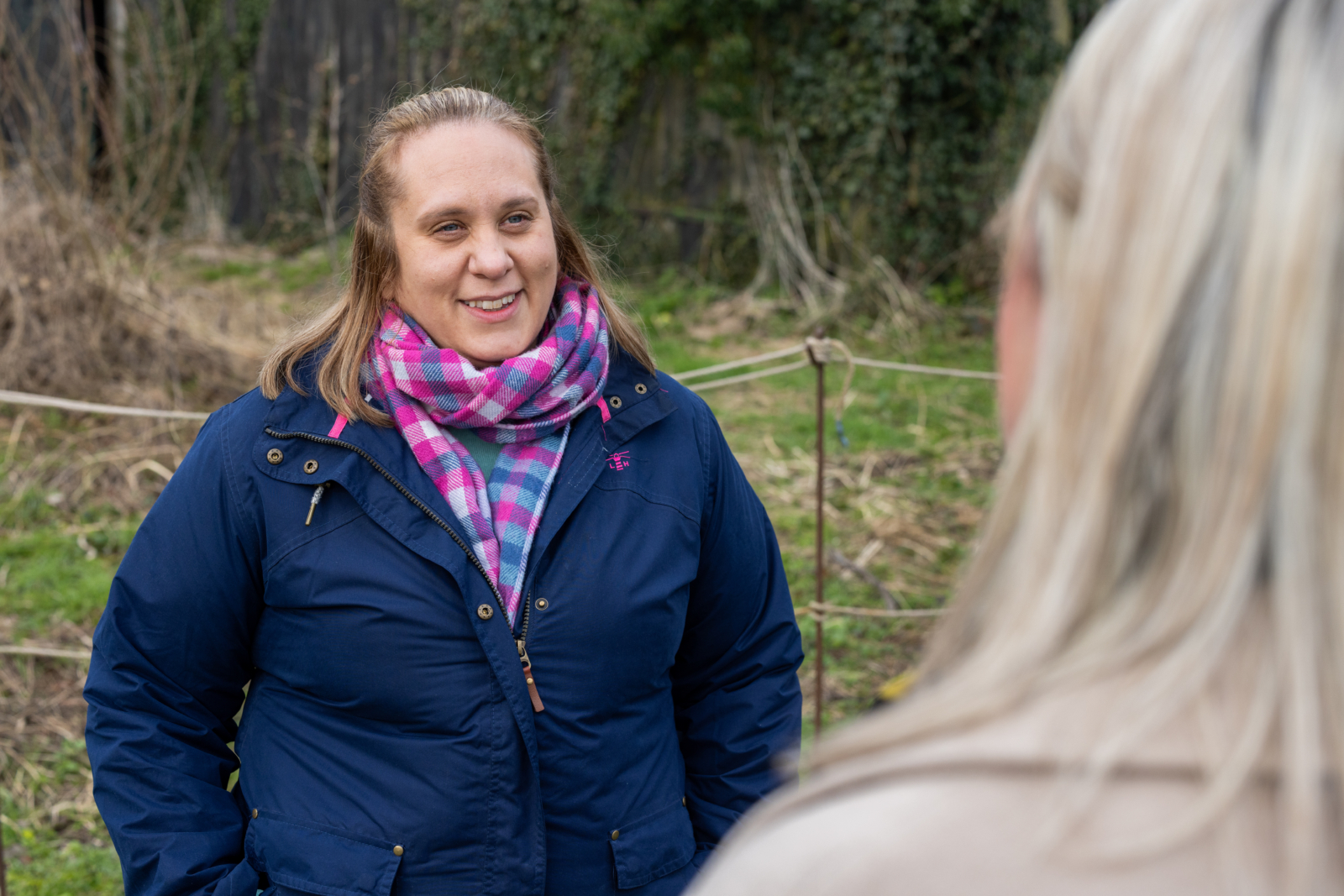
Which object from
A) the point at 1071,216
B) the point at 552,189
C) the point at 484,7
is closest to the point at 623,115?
the point at 484,7

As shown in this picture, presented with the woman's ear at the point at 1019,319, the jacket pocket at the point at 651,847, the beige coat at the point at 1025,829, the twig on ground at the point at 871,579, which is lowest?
the twig on ground at the point at 871,579

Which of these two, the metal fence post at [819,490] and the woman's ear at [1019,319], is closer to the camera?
the woman's ear at [1019,319]

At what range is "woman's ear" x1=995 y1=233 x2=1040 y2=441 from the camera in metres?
0.80

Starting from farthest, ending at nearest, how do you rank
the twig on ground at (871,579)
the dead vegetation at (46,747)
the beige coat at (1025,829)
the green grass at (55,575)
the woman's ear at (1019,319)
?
1. the twig on ground at (871,579)
2. the green grass at (55,575)
3. the dead vegetation at (46,747)
4. the woman's ear at (1019,319)
5. the beige coat at (1025,829)

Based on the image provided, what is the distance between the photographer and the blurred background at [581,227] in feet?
15.7

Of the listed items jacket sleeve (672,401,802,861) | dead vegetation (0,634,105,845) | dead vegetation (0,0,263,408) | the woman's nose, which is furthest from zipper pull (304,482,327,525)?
dead vegetation (0,0,263,408)

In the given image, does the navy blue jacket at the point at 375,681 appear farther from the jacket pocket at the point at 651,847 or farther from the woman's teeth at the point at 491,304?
the woman's teeth at the point at 491,304

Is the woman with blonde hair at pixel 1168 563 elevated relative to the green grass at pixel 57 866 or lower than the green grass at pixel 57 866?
elevated

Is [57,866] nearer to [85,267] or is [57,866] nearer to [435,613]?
[435,613]

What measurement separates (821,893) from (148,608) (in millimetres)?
1440

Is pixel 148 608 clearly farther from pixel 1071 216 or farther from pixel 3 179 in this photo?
pixel 3 179

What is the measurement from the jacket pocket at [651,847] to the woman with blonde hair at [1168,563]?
1.14 m

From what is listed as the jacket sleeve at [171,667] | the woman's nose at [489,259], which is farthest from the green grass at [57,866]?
the woman's nose at [489,259]

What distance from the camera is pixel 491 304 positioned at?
80.2 inches
